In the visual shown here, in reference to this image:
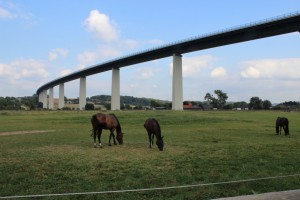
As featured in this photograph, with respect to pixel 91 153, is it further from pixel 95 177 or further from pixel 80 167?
pixel 95 177

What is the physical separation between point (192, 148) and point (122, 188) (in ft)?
29.6

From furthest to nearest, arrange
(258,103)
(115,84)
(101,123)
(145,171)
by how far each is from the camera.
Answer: (258,103) → (115,84) → (101,123) → (145,171)

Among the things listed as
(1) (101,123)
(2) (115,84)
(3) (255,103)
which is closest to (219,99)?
(3) (255,103)

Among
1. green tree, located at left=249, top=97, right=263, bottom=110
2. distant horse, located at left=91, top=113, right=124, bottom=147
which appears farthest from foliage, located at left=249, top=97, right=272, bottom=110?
distant horse, located at left=91, top=113, right=124, bottom=147

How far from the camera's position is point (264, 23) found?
77.1m

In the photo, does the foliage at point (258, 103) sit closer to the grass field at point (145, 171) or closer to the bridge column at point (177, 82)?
the bridge column at point (177, 82)

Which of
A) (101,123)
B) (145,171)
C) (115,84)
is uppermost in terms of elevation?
(115,84)

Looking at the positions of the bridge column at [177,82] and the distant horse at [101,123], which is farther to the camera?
the bridge column at [177,82]

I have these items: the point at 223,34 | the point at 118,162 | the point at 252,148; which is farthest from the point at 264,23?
the point at 118,162

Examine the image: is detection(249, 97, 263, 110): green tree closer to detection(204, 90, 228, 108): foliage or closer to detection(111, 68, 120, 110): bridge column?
detection(204, 90, 228, 108): foliage

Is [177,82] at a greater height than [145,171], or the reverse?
[177,82]

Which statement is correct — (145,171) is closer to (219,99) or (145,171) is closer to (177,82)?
(177,82)

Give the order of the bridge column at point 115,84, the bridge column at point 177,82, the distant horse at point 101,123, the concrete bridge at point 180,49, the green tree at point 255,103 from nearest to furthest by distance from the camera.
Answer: the distant horse at point 101,123, the concrete bridge at point 180,49, the bridge column at point 177,82, the bridge column at point 115,84, the green tree at point 255,103

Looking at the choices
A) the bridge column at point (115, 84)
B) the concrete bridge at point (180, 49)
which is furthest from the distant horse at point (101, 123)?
the bridge column at point (115, 84)
